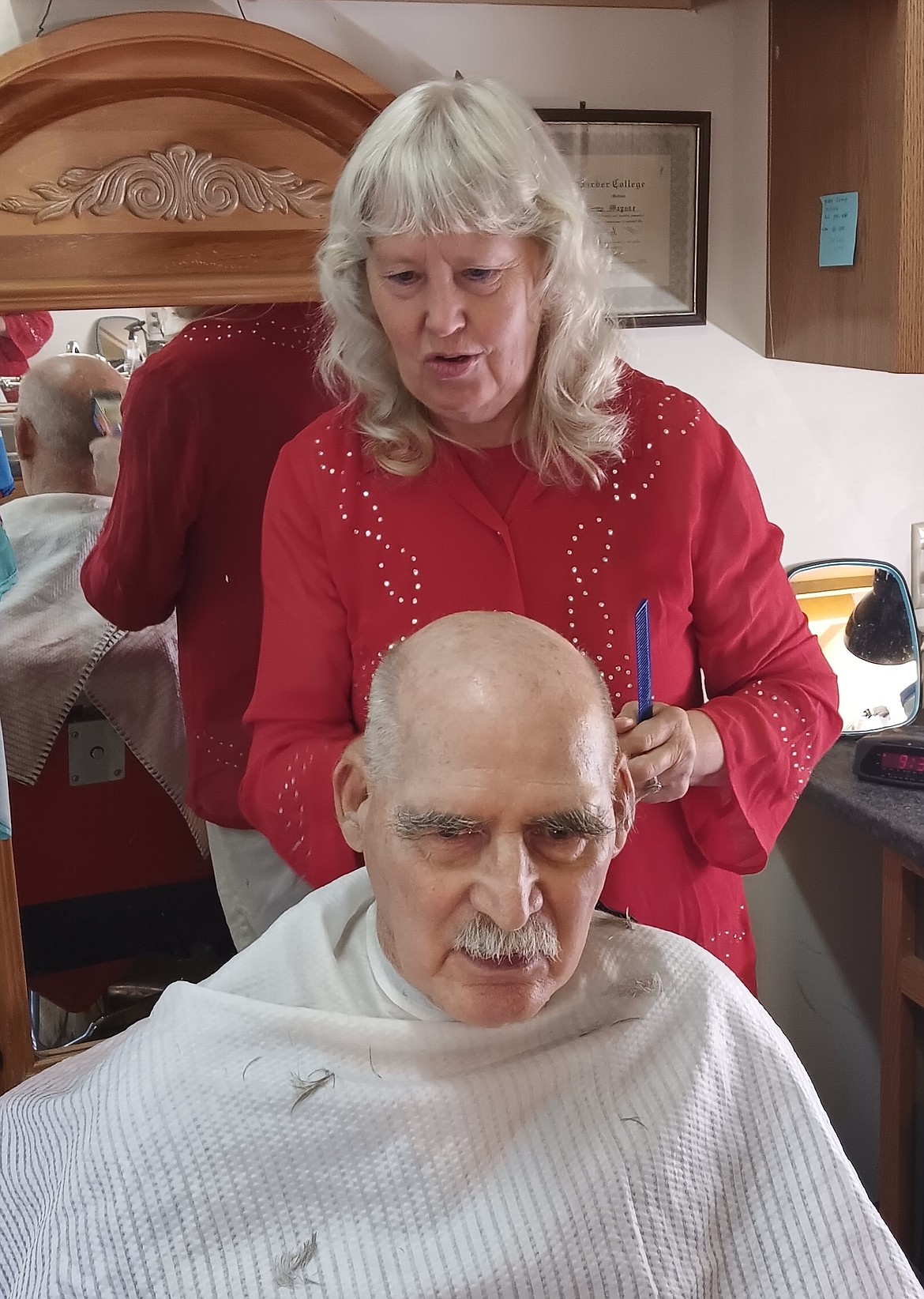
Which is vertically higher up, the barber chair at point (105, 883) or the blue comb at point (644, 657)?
the blue comb at point (644, 657)

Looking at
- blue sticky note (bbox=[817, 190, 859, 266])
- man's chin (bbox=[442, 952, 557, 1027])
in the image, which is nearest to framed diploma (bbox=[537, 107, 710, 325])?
blue sticky note (bbox=[817, 190, 859, 266])

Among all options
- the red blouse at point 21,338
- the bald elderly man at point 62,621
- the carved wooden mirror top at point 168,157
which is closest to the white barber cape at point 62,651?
the bald elderly man at point 62,621

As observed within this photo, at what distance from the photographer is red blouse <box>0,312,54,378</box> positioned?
4.55ft

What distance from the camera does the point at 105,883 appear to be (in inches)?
59.6

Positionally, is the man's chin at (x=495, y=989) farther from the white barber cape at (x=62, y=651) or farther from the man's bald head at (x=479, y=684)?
the white barber cape at (x=62, y=651)

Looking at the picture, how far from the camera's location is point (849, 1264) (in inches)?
39.5

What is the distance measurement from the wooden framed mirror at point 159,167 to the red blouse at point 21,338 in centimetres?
1

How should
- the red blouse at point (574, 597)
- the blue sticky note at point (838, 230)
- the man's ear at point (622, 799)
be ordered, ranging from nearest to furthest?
the man's ear at point (622, 799)
the red blouse at point (574, 597)
the blue sticky note at point (838, 230)

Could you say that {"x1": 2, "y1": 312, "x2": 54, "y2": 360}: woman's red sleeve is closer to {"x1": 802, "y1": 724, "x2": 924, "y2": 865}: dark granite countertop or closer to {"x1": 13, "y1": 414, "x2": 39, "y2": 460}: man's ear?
{"x1": 13, "y1": 414, "x2": 39, "y2": 460}: man's ear

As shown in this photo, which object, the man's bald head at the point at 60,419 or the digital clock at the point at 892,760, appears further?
the digital clock at the point at 892,760

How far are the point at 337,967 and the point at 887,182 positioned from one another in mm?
1227

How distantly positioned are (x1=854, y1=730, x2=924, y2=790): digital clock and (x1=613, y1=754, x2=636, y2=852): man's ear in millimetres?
894

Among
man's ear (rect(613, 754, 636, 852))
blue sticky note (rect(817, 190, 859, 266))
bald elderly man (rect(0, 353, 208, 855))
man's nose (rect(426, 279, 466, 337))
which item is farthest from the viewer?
blue sticky note (rect(817, 190, 859, 266))

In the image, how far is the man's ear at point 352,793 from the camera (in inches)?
42.4
